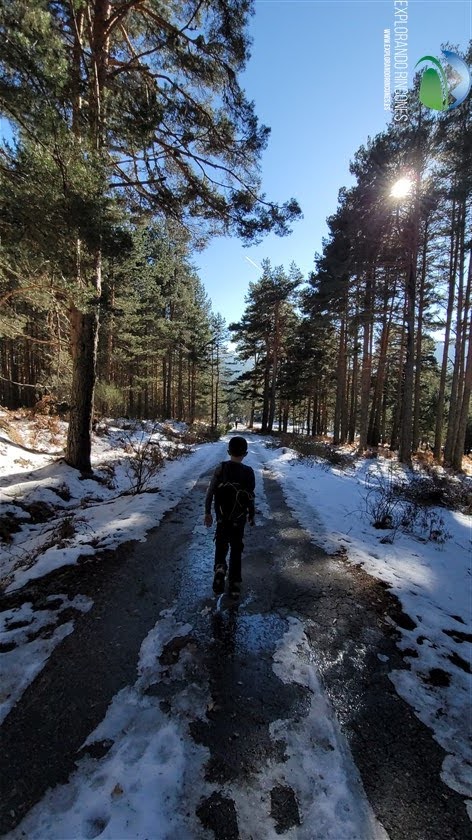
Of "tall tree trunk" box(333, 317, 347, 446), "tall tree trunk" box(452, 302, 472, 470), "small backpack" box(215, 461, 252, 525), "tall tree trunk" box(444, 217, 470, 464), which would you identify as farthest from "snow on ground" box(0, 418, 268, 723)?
"tall tree trunk" box(333, 317, 347, 446)

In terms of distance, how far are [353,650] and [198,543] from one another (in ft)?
9.73

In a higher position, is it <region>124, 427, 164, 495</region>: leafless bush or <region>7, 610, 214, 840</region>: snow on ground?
<region>124, 427, 164, 495</region>: leafless bush

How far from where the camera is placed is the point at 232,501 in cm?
431

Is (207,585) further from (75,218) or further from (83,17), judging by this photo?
(83,17)

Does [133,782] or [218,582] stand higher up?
[218,582]

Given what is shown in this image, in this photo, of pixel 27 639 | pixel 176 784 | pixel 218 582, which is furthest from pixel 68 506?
pixel 176 784

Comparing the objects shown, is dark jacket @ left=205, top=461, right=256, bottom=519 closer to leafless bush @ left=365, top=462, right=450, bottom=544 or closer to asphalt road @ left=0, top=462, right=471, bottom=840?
asphalt road @ left=0, top=462, right=471, bottom=840

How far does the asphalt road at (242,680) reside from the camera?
6.97ft

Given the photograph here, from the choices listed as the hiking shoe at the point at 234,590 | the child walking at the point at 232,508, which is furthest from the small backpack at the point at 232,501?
the hiking shoe at the point at 234,590

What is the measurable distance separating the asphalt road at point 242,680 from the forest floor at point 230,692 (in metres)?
0.01

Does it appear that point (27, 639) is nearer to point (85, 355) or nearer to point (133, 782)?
point (133, 782)

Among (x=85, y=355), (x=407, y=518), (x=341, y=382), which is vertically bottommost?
(x=407, y=518)

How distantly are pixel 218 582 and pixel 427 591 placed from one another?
9.11ft

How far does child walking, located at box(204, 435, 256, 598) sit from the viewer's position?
14.2 feet
